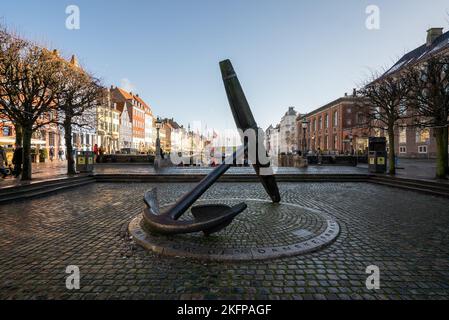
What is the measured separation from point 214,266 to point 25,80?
13.7m

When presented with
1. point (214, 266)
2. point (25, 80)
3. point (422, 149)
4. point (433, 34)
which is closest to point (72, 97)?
point (25, 80)

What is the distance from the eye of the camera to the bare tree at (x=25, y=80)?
39.4 feet

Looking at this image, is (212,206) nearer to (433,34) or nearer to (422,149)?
(422,149)

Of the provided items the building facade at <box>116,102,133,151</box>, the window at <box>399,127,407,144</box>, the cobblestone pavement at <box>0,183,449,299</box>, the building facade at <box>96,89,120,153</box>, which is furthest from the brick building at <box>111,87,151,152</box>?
the cobblestone pavement at <box>0,183,449,299</box>

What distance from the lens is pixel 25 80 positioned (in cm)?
1184

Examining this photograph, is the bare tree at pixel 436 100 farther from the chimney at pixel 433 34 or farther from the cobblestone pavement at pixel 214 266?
the chimney at pixel 433 34

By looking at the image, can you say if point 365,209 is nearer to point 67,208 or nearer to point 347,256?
point 347,256

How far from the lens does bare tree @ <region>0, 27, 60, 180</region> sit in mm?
12023

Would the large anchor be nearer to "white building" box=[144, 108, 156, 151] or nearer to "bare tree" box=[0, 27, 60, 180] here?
"bare tree" box=[0, 27, 60, 180]

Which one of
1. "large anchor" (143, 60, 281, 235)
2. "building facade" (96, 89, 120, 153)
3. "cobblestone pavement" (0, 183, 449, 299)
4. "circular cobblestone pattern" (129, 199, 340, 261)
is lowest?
"cobblestone pavement" (0, 183, 449, 299)

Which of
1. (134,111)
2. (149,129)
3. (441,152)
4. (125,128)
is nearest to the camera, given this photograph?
(441,152)

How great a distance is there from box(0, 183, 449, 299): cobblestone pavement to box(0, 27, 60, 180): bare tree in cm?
778

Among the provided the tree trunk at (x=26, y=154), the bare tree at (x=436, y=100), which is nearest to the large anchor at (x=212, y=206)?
the bare tree at (x=436, y=100)
